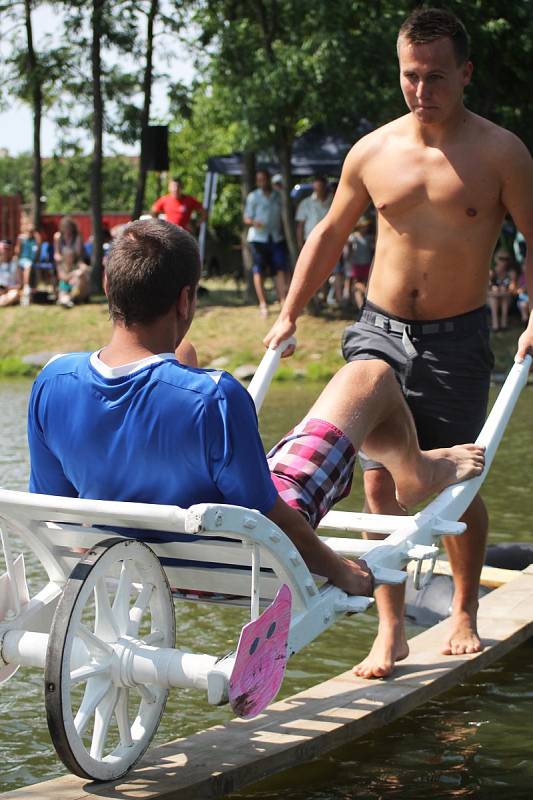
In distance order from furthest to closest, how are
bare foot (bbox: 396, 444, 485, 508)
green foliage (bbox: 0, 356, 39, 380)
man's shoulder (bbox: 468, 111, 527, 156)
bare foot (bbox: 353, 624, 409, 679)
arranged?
green foliage (bbox: 0, 356, 39, 380) < man's shoulder (bbox: 468, 111, 527, 156) < bare foot (bbox: 353, 624, 409, 679) < bare foot (bbox: 396, 444, 485, 508)

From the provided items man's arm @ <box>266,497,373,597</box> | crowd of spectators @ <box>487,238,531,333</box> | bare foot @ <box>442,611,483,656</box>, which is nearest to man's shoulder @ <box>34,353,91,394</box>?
man's arm @ <box>266,497,373,597</box>

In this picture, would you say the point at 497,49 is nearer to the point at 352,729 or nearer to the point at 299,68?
the point at 299,68

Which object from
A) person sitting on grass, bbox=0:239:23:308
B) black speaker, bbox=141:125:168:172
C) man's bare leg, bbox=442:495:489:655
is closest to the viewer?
man's bare leg, bbox=442:495:489:655

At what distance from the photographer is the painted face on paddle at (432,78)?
488 cm

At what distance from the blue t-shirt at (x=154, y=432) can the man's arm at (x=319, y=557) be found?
0.33 feet

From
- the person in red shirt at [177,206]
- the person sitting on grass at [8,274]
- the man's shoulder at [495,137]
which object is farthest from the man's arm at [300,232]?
the man's shoulder at [495,137]

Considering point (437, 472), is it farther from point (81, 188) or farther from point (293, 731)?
point (81, 188)

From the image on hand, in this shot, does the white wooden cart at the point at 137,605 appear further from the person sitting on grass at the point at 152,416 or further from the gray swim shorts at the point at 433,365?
the gray swim shorts at the point at 433,365

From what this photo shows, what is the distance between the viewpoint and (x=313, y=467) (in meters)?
4.03

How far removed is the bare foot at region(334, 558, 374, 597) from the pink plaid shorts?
18cm

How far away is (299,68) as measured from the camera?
794 inches

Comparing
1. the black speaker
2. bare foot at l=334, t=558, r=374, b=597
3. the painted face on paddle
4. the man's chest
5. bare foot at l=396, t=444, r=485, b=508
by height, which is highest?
the black speaker

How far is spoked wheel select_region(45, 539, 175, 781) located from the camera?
10.6 feet

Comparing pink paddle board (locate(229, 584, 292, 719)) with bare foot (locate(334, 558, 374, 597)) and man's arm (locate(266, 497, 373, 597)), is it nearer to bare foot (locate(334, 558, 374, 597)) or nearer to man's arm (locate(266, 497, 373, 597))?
man's arm (locate(266, 497, 373, 597))
